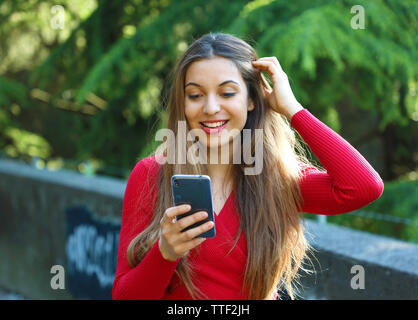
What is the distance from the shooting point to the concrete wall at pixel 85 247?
271cm

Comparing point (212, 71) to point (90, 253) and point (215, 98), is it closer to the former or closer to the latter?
point (215, 98)

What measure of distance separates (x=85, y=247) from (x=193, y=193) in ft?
10.4

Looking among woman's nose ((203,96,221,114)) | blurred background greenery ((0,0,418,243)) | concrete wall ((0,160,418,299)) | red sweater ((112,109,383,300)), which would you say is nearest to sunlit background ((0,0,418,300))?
blurred background greenery ((0,0,418,243))

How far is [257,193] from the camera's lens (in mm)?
1987

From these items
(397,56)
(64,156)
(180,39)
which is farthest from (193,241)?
(64,156)

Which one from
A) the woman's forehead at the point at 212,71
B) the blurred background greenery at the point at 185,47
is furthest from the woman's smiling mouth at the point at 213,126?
the blurred background greenery at the point at 185,47

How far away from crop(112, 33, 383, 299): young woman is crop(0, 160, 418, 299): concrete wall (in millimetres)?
752

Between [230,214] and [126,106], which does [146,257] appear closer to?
[230,214]

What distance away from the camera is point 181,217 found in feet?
5.39

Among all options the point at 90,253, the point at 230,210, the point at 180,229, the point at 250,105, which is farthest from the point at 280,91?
the point at 90,253

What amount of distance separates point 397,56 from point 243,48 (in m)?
1.95

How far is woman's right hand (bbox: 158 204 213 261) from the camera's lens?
63.4 inches

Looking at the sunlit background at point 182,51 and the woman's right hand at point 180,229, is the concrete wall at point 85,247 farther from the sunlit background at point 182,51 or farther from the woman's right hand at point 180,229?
the woman's right hand at point 180,229

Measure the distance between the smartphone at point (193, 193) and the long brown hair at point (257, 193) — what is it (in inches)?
10.3
